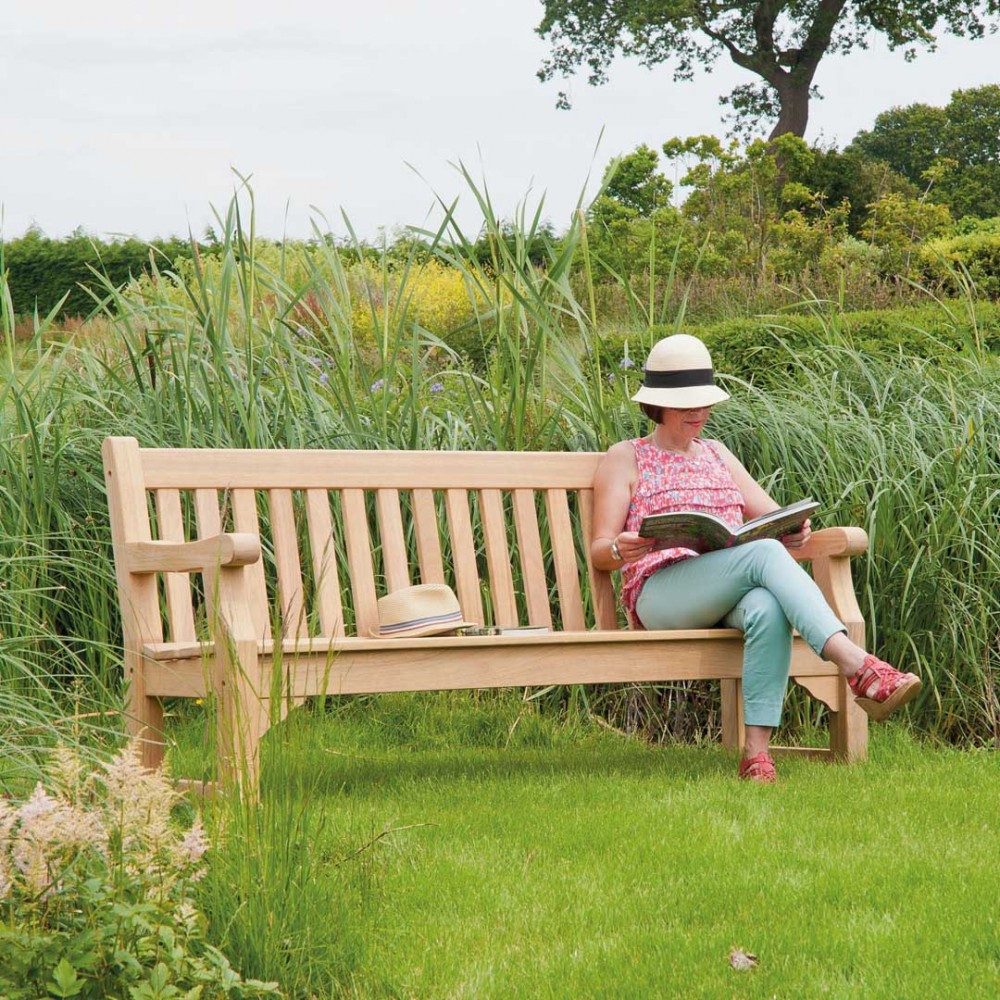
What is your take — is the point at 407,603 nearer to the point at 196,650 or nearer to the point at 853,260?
Result: the point at 196,650

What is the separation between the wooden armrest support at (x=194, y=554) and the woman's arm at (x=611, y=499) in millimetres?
1315

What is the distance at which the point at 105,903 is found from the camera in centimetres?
199

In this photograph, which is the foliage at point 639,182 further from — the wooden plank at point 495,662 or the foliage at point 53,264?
the wooden plank at point 495,662

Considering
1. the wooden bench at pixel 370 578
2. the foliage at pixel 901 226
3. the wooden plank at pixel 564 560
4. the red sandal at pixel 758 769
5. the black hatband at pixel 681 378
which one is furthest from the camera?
→ the foliage at pixel 901 226

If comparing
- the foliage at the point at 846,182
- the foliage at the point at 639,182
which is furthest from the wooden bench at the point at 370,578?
the foliage at the point at 846,182

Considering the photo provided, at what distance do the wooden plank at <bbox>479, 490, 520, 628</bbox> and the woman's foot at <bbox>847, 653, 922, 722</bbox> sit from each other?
1101 mm

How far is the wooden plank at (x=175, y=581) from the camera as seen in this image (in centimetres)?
377

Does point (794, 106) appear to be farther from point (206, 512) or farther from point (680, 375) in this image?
→ point (206, 512)

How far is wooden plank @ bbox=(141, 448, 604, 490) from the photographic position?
381 centimetres

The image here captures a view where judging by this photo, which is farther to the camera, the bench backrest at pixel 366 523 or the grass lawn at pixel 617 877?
the bench backrest at pixel 366 523

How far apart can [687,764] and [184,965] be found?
2.24 meters

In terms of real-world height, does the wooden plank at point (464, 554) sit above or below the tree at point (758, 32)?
below

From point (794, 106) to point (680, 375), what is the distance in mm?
22920

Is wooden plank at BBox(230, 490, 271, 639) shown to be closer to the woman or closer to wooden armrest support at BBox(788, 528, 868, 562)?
the woman
